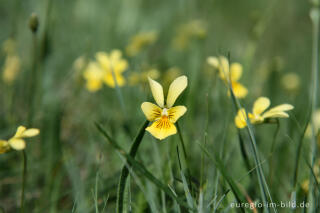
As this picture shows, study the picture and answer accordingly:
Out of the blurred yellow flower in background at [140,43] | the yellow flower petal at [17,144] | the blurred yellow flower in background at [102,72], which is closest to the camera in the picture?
the yellow flower petal at [17,144]

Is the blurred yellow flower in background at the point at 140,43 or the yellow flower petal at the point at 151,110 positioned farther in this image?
the blurred yellow flower in background at the point at 140,43

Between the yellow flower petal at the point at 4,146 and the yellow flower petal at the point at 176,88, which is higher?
the yellow flower petal at the point at 176,88

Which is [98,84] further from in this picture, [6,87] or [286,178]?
[286,178]

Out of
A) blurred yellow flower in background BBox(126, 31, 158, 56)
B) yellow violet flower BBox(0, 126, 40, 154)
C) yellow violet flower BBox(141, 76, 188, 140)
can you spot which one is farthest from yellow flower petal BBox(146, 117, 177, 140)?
blurred yellow flower in background BBox(126, 31, 158, 56)

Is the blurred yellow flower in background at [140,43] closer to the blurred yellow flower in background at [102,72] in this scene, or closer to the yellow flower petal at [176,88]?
the blurred yellow flower in background at [102,72]

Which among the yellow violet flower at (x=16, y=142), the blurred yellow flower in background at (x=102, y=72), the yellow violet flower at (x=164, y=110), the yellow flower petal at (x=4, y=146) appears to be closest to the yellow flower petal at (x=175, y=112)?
the yellow violet flower at (x=164, y=110)

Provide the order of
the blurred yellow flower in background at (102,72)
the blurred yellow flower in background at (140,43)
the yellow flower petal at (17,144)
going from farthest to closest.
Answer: the blurred yellow flower in background at (140,43) → the blurred yellow flower in background at (102,72) → the yellow flower petal at (17,144)

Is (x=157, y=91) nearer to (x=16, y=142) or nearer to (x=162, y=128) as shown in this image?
(x=162, y=128)

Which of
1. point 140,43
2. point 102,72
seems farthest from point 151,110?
point 140,43

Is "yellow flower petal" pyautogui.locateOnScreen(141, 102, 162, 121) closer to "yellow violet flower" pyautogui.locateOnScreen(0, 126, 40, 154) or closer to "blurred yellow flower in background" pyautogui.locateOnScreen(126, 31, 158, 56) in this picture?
"yellow violet flower" pyautogui.locateOnScreen(0, 126, 40, 154)
